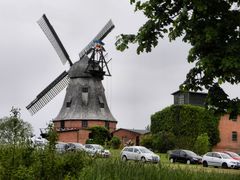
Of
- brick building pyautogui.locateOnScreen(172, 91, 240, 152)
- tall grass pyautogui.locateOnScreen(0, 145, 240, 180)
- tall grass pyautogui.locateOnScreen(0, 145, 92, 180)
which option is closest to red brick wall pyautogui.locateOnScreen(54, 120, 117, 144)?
brick building pyautogui.locateOnScreen(172, 91, 240, 152)

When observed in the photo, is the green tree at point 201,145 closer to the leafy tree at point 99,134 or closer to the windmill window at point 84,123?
the leafy tree at point 99,134

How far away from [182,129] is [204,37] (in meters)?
52.4

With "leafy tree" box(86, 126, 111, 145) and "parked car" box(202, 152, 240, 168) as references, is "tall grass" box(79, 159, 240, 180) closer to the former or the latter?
"parked car" box(202, 152, 240, 168)

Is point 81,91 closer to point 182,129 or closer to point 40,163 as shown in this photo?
point 182,129

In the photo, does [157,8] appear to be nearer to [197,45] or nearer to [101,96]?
[197,45]

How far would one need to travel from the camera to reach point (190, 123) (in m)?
62.6

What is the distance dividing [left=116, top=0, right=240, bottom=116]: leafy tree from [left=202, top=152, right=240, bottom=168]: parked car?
30.9 metres

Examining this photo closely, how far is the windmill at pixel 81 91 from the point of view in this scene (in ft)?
222

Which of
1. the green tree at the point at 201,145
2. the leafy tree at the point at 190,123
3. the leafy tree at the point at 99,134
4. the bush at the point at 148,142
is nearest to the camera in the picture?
the green tree at the point at 201,145

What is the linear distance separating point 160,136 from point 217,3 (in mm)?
49628

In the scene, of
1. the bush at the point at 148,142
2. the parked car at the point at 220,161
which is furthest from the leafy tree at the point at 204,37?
the bush at the point at 148,142

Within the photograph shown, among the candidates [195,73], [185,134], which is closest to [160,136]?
[185,134]

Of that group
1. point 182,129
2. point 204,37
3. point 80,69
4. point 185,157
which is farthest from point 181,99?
point 204,37

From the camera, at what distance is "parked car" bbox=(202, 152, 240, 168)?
42600mm
